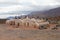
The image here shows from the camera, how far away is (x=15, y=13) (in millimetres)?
5957

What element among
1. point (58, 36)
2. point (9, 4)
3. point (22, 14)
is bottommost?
point (58, 36)

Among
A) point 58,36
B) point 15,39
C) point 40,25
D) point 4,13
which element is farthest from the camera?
point 4,13

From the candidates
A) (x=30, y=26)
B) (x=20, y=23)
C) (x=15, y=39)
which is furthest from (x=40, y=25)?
(x=15, y=39)

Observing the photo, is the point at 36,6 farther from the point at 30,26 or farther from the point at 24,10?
the point at 30,26

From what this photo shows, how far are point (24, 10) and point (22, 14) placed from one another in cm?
36

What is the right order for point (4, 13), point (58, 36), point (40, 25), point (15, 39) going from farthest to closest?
1. point (4, 13)
2. point (40, 25)
3. point (58, 36)
4. point (15, 39)

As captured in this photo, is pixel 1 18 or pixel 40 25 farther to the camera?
pixel 1 18

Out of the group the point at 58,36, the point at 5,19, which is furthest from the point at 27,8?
the point at 58,36

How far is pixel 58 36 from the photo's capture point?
3.42 m

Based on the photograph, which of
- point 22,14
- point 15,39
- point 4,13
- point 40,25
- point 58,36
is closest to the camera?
point 15,39

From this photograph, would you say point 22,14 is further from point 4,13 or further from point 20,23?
point 20,23

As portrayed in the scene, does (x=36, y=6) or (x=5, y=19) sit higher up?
(x=36, y=6)

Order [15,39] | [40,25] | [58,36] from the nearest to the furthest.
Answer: [15,39], [58,36], [40,25]

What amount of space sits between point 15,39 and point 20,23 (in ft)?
5.88
